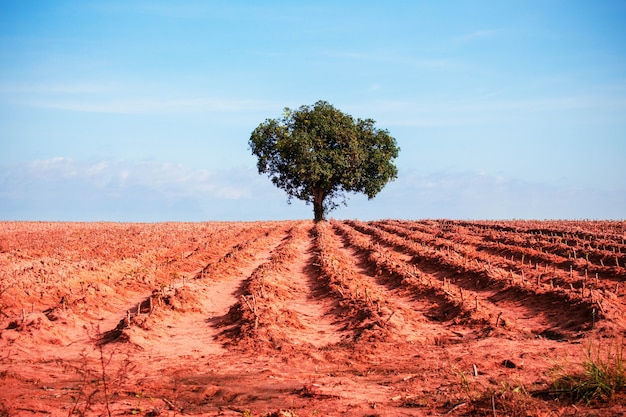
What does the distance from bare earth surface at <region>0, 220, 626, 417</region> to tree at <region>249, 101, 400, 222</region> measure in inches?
1028

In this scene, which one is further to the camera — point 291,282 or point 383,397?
point 291,282

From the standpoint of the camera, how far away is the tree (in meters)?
48.2

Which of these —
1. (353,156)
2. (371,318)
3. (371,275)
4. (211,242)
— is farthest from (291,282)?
(353,156)

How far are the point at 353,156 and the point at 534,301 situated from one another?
36331 millimetres

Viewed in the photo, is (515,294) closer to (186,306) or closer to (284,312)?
(284,312)

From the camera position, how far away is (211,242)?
100.0ft

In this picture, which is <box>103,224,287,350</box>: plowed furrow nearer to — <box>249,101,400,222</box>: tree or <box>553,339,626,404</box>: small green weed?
<box>553,339,626,404</box>: small green weed

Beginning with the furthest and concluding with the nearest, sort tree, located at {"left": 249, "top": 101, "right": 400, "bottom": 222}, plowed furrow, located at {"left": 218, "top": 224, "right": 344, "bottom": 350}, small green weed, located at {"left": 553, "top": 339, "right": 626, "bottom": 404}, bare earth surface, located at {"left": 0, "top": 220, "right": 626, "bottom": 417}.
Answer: tree, located at {"left": 249, "top": 101, "right": 400, "bottom": 222} → plowed furrow, located at {"left": 218, "top": 224, "right": 344, "bottom": 350} → bare earth surface, located at {"left": 0, "top": 220, "right": 626, "bottom": 417} → small green weed, located at {"left": 553, "top": 339, "right": 626, "bottom": 404}

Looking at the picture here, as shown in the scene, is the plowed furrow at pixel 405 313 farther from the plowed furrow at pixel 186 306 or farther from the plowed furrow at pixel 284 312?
the plowed furrow at pixel 186 306

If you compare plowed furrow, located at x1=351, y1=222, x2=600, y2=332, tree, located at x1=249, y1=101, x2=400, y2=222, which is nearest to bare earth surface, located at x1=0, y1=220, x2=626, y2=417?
plowed furrow, located at x1=351, y1=222, x2=600, y2=332

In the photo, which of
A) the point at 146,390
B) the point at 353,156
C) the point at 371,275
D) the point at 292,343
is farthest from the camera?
the point at 353,156

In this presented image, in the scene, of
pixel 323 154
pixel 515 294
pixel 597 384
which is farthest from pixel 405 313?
pixel 323 154

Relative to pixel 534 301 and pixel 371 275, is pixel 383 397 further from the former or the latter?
pixel 371 275

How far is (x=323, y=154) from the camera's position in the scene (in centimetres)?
4850
